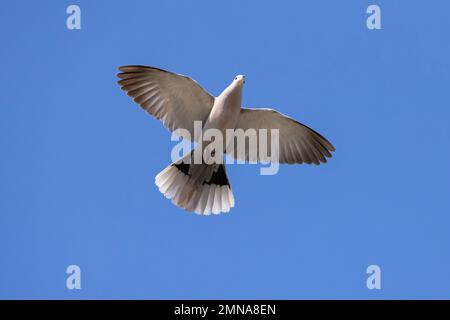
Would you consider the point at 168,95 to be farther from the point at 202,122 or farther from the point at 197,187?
the point at 197,187

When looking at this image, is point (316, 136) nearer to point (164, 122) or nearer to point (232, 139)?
point (232, 139)

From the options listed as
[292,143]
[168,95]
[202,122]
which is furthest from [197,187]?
[292,143]

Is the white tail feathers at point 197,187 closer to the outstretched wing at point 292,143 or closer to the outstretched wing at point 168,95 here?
the outstretched wing at point 292,143

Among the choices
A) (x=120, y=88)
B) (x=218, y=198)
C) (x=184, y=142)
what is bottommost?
(x=218, y=198)

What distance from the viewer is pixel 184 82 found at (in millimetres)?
13883

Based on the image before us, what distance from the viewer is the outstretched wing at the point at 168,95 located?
1397cm

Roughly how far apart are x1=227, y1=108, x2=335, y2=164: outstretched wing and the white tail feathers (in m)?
0.50

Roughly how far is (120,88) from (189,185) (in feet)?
6.34

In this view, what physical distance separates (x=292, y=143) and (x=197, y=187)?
1.79 metres

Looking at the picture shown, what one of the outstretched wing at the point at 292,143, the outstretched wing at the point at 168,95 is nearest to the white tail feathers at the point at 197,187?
the outstretched wing at the point at 292,143
